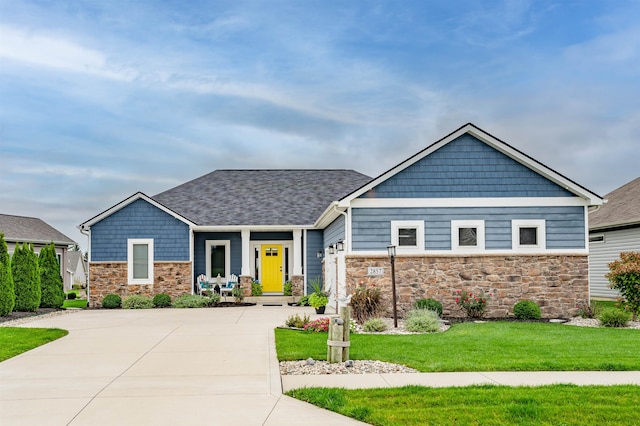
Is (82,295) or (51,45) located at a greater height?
(51,45)

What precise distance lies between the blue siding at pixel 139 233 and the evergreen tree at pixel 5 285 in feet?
15.9

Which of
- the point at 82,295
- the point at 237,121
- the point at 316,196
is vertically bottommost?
the point at 82,295

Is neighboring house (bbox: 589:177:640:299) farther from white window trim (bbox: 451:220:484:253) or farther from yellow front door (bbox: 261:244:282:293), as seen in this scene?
yellow front door (bbox: 261:244:282:293)

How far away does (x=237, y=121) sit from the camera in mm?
19375

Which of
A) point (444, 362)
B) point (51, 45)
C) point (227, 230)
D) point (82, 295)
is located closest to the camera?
point (444, 362)

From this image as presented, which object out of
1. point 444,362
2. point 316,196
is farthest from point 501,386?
point 316,196

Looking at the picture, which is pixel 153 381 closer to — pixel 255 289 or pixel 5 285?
pixel 5 285

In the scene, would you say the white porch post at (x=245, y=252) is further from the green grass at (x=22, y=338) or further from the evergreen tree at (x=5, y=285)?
the green grass at (x=22, y=338)

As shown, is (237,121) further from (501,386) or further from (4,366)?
(501,386)

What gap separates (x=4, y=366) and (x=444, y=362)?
7.10m

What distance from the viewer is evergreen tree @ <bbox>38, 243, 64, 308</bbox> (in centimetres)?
2142

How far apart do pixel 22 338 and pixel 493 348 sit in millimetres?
9796

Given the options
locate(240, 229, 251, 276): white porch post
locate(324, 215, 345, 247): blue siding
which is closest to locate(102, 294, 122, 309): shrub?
locate(240, 229, 251, 276): white porch post

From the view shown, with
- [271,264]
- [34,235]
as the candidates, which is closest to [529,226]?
[271,264]
